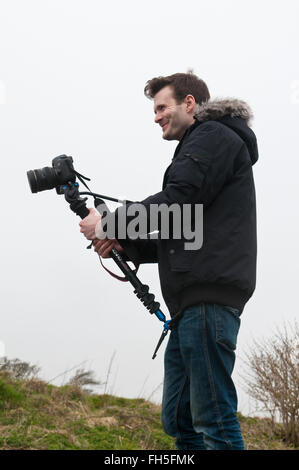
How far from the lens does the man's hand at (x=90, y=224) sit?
269 cm

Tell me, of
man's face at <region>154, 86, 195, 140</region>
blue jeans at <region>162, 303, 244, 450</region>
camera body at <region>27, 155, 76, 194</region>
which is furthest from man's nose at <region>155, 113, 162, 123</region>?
blue jeans at <region>162, 303, 244, 450</region>

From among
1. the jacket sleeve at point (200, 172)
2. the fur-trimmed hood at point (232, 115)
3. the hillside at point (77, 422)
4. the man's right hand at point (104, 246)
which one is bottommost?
the hillside at point (77, 422)

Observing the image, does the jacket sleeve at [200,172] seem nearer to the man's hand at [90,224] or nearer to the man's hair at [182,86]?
the man's hand at [90,224]

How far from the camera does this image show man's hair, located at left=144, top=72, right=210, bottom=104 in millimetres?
2992

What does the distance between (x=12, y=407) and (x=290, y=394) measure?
366 centimetres

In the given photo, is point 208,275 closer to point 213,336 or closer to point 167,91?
point 213,336

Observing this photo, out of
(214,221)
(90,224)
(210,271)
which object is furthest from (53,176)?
(210,271)

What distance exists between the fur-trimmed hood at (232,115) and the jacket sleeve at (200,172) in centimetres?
15

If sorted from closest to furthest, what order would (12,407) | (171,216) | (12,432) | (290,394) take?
1. (171,216)
2. (12,432)
3. (12,407)
4. (290,394)

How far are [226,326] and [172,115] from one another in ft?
4.17

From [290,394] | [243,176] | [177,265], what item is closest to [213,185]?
[243,176]

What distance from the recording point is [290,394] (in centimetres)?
701

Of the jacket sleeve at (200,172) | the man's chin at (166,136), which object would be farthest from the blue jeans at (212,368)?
the man's chin at (166,136)
